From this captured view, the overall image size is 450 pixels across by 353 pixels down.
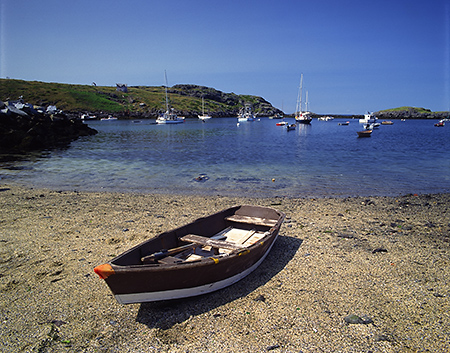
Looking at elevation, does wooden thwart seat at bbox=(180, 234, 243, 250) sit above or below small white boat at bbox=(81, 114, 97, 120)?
below

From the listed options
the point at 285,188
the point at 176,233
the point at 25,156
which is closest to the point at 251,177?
the point at 285,188

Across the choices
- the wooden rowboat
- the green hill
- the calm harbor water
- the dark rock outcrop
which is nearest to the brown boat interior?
the wooden rowboat

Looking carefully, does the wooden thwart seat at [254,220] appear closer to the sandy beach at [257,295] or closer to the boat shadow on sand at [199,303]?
the sandy beach at [257,295]

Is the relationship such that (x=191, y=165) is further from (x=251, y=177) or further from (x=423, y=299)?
(x=423, y=299)

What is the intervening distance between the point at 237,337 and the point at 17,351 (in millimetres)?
3502

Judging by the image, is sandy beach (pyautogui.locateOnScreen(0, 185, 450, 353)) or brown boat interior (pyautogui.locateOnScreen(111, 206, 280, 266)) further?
brown boat interior (pyautogui.locateOnScreen(111, 206, 280, 266))

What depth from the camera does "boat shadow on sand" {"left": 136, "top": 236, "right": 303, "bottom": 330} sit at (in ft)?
17.5

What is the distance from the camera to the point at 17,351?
452 centimetres

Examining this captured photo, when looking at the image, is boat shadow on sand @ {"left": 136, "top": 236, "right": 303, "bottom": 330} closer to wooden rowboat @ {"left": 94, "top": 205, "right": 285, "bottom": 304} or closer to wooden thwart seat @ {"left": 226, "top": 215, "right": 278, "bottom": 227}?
wooden rowboat @ {"left": 94, "top": 205, "right": 285, "bottom": 304}

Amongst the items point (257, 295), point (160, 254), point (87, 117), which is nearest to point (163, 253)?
point (160, 254)

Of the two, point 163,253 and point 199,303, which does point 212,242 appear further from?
point 199,303

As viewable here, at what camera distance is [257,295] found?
6.12m

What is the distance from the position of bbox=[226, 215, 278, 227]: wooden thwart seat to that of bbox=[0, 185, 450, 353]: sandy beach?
824 millimetres

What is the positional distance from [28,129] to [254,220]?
36.9 m
